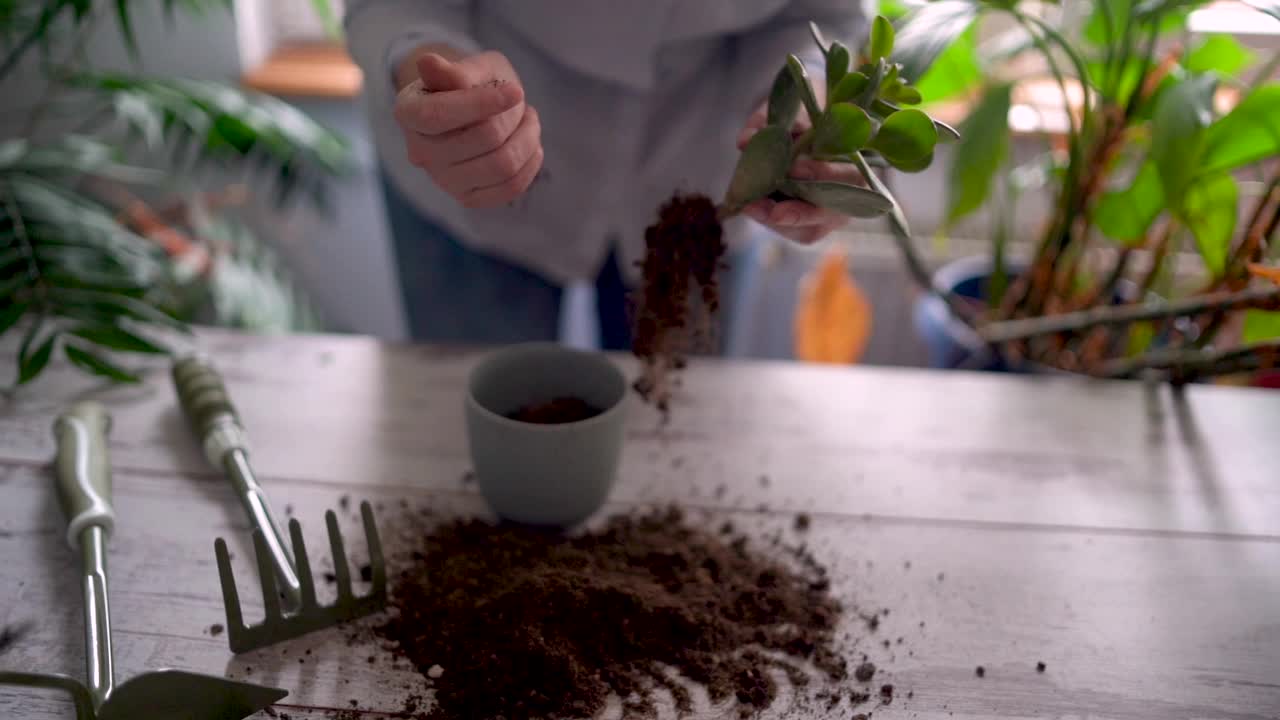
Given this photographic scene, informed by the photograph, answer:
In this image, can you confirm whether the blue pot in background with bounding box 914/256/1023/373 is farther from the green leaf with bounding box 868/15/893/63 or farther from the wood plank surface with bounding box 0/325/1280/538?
the green leaf with bounding box 868/15/893/63

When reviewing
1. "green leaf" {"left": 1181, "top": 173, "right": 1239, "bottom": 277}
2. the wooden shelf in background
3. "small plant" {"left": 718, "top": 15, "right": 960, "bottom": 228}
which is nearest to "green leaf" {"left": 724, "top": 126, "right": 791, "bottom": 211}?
"small plant" {"left": 718, "top": 15, "right": 960, "bottom": 228}

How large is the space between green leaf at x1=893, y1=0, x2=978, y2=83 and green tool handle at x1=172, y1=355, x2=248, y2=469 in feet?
2.14

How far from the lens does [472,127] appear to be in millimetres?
594

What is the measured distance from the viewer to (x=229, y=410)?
798 millimetres

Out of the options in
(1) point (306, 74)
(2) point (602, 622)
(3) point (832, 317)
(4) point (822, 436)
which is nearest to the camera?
(2) point (602, 622)

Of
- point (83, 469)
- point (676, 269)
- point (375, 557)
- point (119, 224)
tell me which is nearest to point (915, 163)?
point (676, 269)

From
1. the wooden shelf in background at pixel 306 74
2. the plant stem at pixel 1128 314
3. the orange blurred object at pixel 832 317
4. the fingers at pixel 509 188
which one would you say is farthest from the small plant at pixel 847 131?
the wooden shelf in background at pixel 306 74

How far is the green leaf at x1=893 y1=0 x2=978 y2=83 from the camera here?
775 millimetres

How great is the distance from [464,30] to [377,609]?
0.54 m

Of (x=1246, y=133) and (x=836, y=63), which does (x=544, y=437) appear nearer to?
(x=836, y=63)

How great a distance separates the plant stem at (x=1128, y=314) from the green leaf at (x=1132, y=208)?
0.09 metres

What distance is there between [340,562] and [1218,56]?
110 cm

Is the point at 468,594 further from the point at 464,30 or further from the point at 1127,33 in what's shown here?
the point at 1127,33

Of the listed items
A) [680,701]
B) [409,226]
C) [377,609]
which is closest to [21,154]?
[409,226]
